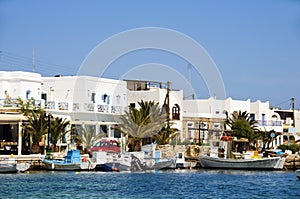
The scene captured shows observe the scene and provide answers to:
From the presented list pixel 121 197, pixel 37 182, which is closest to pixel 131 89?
pixel 37 182

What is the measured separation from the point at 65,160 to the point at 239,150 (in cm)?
2369

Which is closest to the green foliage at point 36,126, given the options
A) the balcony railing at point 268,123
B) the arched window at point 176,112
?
the arched window at point 176,112

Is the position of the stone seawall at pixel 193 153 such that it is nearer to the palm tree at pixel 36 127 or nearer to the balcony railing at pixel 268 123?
the palm tree at pixel 36 127

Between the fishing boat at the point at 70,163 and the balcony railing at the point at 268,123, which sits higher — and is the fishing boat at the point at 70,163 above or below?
below

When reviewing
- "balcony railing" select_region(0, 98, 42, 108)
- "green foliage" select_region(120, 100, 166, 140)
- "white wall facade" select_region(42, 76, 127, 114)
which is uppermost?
"white wall facade" select_region(42, 76, 127, 114)

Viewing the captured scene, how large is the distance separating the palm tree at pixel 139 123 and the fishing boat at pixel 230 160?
4.89 meters

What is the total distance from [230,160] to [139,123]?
8.14 m

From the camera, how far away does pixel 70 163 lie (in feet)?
149

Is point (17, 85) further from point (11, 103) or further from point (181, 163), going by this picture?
point (181, 163)

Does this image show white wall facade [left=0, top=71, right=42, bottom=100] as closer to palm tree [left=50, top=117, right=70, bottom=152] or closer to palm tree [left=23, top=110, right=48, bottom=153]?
palm tree [left=23, top=110, right=48, bottom=153]

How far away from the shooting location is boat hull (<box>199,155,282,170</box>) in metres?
52.5

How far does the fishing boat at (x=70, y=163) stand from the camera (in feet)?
149

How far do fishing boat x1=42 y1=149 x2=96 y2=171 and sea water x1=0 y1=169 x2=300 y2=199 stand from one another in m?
1.17

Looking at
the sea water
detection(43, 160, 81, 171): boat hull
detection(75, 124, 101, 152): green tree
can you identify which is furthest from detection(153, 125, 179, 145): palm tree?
detection(43, 160, 81, 171): boat hull
